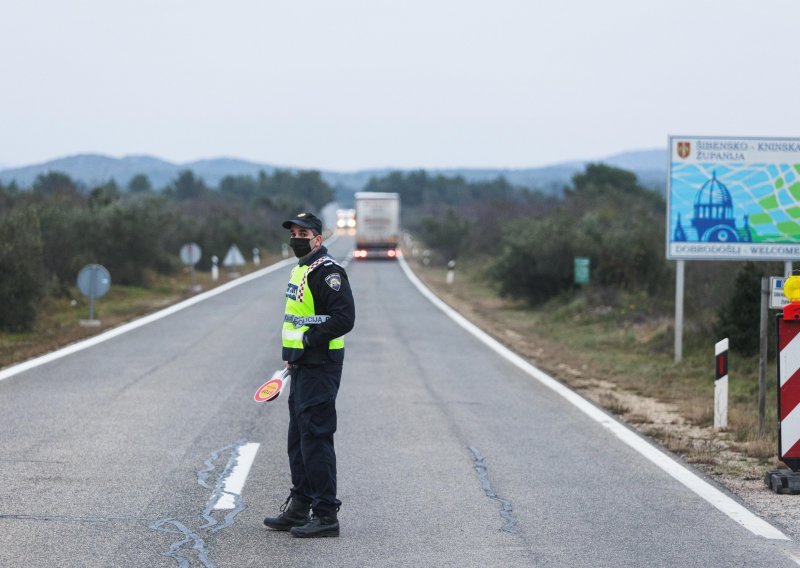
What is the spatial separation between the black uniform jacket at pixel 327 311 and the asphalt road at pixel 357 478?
1.08 m

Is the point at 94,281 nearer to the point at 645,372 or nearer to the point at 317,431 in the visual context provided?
the point at 645,372

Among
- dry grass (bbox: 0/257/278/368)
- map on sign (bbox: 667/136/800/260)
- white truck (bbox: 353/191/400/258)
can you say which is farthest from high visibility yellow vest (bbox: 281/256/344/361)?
white truck (bbox: 353/191/400/258)

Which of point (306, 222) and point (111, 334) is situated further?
point (111, 334)

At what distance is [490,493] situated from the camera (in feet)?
25.6

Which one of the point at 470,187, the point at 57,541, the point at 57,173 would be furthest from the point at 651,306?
the point at 470,187

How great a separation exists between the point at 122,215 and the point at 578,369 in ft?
73.0

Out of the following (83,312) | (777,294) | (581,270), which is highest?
(777,294)

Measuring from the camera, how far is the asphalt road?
6230 mm

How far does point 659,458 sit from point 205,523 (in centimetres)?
426

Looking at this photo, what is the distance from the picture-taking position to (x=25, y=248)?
827 inches

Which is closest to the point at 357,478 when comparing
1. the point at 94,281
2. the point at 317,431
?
the point at 317,431

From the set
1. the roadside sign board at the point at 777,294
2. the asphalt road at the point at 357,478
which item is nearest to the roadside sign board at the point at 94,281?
the asphalt road at the point at 357,478

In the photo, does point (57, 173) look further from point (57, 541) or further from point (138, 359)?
point (57, 541)

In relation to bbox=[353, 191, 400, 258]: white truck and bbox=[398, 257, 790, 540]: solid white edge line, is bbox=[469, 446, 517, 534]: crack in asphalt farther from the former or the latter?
bbox=[353, 191, 400, 258]: white truck
